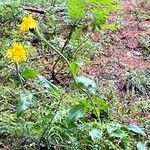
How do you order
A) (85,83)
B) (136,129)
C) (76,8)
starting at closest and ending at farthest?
1. (85,83)
2. (136,129)
3. (76,8)

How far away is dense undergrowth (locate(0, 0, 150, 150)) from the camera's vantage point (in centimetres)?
253

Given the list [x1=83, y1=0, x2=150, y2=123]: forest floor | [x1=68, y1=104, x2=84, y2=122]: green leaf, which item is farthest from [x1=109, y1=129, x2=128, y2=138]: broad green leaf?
[x1=83, y1=0, x2=150, y2=123]: forest floor

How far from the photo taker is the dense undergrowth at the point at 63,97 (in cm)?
253

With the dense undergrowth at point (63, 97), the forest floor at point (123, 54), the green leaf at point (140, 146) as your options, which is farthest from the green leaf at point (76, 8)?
the green leaf at point (140, 146)

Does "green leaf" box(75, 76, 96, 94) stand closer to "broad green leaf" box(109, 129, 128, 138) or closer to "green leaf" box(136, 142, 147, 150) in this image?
"broad green leaf" box(109, 129, 128, 138)

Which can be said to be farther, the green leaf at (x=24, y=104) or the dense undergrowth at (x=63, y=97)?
the dense undergrowth at (x=63, y=97)

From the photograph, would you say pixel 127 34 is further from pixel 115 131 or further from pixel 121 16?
pixel 115 131

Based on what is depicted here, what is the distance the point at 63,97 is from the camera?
9.69 ft

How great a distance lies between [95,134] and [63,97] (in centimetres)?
49

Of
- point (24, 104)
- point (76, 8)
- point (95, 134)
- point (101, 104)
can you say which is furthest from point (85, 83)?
point (76, 8)

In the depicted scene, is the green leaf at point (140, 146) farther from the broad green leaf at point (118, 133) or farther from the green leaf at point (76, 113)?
the green leaf at point (76, 113)

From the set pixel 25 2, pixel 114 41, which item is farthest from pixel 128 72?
pixel 25 2

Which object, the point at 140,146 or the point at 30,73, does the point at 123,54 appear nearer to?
the point at 140,146

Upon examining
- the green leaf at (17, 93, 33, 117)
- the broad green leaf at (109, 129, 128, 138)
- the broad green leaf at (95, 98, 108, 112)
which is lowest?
the broad green leaf at (109, 129, 128, 138)
